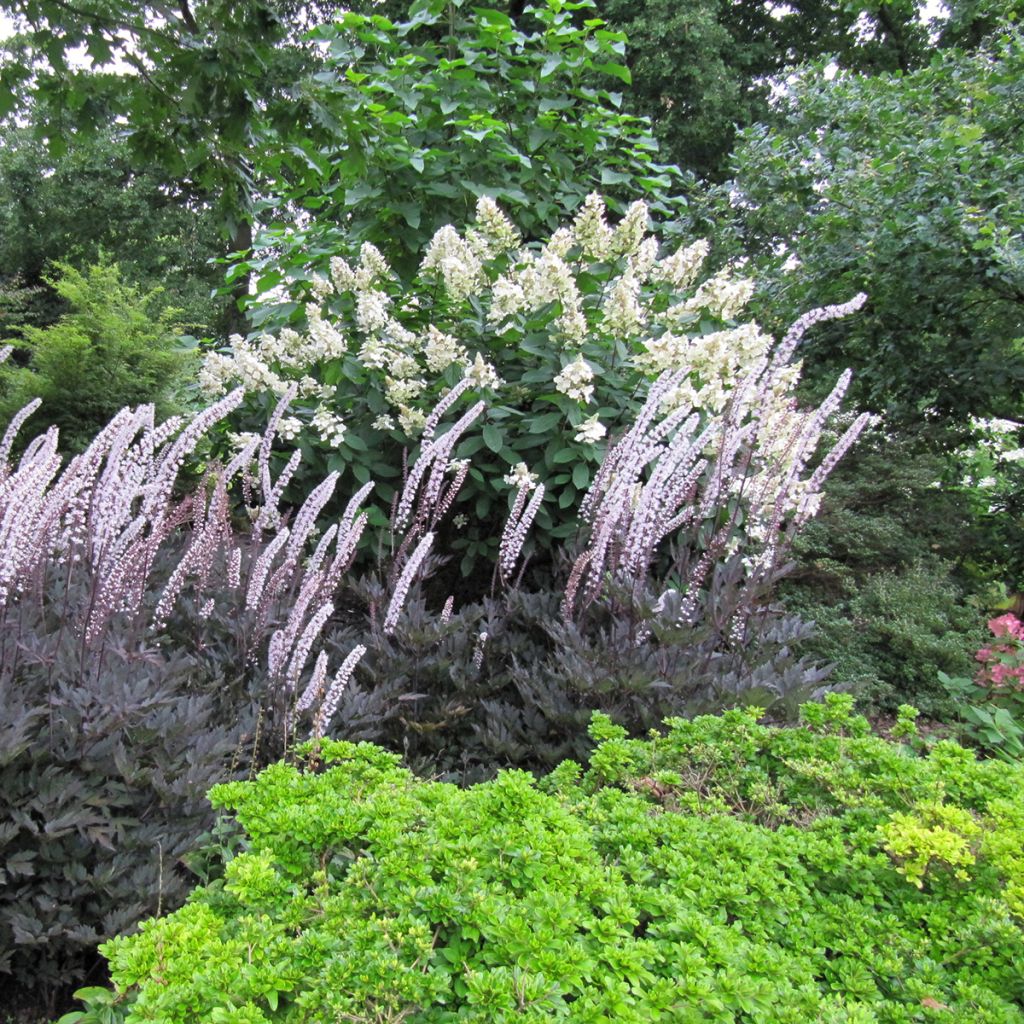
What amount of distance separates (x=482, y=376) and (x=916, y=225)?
10.1ft

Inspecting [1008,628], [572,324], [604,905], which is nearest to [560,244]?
[572,324]

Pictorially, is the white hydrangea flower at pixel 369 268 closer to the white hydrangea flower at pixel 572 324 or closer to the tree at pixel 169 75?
the tree at pixel 169 75

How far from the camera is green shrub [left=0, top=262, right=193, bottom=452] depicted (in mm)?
6605

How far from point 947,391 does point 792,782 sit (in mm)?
4601

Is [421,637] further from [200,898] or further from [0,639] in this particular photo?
[200,898]

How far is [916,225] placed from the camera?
198 inches

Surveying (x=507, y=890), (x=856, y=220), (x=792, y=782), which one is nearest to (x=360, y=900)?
(x=507, y=890)

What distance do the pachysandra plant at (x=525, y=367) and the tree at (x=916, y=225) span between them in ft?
5.11

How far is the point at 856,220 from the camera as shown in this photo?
18.6 feet

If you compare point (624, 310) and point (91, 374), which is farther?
point (91, 374)

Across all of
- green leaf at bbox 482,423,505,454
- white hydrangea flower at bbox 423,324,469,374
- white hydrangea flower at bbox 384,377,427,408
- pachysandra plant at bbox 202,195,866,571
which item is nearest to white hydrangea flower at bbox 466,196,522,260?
pachysandra plant at bbox 202,195,866,571

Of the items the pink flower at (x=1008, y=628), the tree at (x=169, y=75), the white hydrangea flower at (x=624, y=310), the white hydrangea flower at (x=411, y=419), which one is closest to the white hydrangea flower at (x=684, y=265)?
the white hydrangea flower at (x=624, y=310)

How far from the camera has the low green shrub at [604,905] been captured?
4.22ft

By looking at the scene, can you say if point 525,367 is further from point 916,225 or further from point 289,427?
point 916,225
